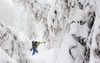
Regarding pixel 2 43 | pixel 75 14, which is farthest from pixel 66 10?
pixel 2 43

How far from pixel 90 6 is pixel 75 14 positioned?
0.20 meters

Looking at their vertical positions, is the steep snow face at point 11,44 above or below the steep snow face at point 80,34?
below

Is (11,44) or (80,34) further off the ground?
(80,34)

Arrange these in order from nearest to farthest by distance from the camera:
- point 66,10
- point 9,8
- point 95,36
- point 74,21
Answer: point 95,36 → point 74,21 → point 66,10 → point 9,8

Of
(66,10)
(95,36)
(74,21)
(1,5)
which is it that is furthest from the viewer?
(1,5)

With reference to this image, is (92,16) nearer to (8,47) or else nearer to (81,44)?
(81,44)

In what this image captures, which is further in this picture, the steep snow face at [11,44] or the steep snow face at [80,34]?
the steep snow face at [11,44]

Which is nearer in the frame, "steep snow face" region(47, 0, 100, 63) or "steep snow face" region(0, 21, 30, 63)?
"steep snow face" region(47, 0, 100, 63)

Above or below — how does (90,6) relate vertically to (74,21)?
above

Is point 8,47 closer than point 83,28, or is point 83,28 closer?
point 83,28

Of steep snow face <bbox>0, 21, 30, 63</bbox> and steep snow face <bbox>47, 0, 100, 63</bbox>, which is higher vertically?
steep snow face <bbox>47, 0, 100, 63</bbox>

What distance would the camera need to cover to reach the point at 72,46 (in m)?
1.51

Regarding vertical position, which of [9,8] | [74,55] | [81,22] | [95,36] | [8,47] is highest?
[9,8]

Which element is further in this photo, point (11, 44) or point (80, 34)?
point (11, 44)
